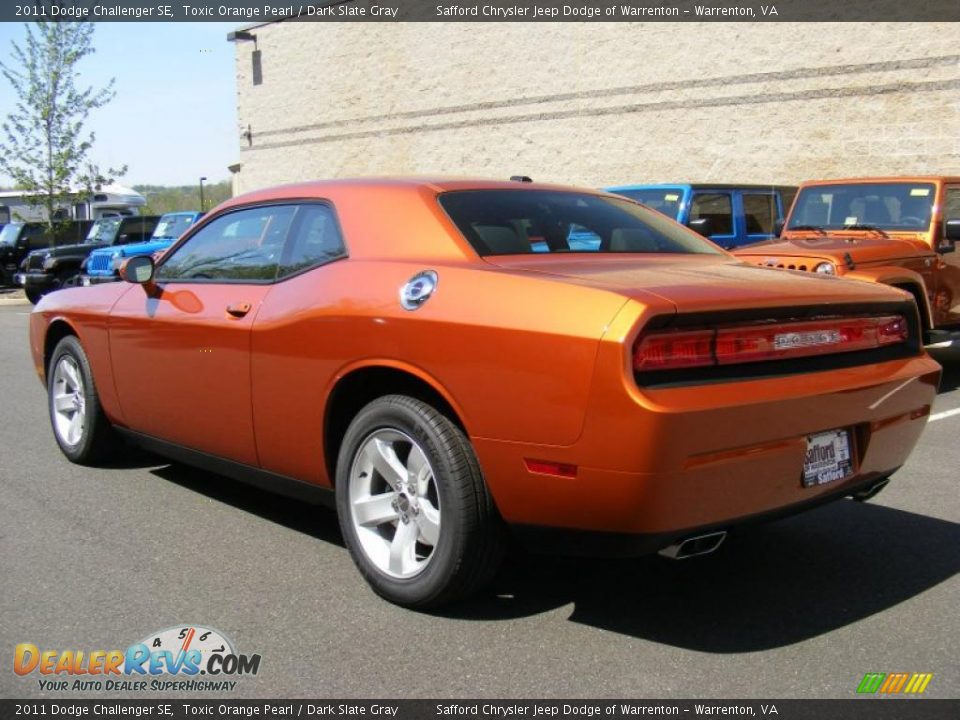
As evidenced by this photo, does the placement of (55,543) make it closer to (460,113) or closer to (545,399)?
(545,399)

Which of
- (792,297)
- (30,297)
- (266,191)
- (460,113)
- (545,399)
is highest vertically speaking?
(460,113)

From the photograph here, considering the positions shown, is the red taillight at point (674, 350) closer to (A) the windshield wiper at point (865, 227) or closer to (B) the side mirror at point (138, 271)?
(B) the side mirror at point (138, 271)

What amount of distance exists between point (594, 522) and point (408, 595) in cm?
83

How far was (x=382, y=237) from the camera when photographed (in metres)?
4.04

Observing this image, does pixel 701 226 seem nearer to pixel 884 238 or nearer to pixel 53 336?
pixel 884 238

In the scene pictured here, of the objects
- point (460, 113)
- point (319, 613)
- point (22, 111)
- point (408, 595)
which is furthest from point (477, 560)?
point (22, 111)

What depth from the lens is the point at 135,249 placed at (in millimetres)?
18312

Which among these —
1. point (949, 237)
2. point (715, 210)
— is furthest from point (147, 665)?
point (715, 210)

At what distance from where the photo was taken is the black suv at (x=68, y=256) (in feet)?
65.2

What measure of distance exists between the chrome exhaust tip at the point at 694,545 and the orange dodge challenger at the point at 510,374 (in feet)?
0.04

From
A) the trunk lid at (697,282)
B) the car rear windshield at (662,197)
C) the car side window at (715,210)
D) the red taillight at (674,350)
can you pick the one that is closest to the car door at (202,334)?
the trunk lid at (697,282)

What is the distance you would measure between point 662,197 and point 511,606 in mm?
8551

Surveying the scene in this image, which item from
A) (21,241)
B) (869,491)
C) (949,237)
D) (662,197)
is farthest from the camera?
(21,241)
